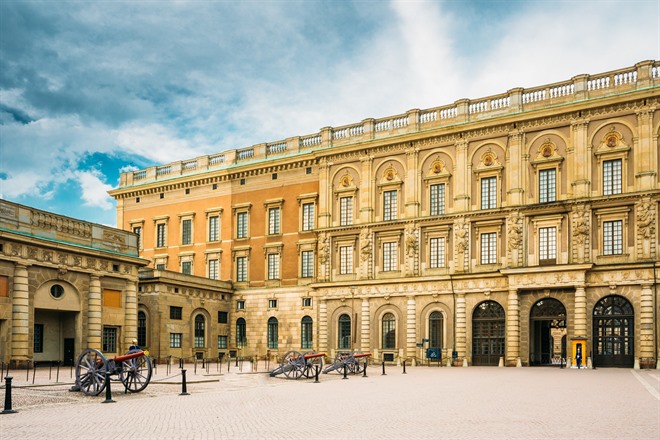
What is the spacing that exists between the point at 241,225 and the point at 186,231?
5.78 meters

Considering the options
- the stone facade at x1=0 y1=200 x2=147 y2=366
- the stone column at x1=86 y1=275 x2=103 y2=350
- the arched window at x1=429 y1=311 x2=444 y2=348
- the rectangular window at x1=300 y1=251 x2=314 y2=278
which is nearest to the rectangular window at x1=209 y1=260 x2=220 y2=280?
the rectangular window at x1=300 y1=251 x2=314 y2=278

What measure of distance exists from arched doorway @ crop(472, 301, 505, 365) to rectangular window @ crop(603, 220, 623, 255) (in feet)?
25.5

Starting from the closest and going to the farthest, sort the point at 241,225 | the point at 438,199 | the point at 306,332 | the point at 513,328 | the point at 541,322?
the point at 513,328, the point at 541,322, the point at 438,199, the point at 306,332, the point at 241,225

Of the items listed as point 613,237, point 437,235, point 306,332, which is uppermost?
point 437,235

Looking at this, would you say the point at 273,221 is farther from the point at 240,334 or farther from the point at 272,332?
the point at 240,334

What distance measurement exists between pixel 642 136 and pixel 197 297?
109 ft

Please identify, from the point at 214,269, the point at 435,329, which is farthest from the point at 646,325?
the point at 214,269

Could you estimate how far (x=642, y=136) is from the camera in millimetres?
42594

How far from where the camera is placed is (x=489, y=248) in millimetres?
47406

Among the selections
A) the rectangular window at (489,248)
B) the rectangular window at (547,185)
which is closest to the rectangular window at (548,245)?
the rectangular window at (547,185)

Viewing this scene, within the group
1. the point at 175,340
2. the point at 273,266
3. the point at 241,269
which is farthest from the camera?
the point at 241,269

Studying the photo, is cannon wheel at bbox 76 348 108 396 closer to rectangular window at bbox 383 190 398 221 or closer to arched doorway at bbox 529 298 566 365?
arched doorway at bbox 529 298 566 365

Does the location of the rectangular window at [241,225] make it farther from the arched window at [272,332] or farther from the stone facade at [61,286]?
the stone facade at [61,286]

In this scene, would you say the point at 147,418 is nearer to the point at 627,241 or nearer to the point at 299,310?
the point at 627,241
